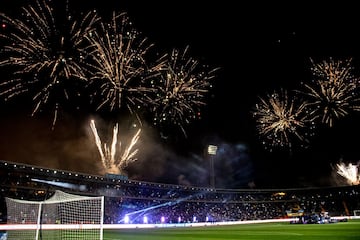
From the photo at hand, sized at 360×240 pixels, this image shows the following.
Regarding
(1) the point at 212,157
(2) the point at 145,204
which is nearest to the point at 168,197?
(2) the point at 145,204

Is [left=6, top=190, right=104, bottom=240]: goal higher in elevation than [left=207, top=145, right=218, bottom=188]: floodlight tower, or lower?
lower

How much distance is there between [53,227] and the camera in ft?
69.5

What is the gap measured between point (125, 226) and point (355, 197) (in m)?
43.9

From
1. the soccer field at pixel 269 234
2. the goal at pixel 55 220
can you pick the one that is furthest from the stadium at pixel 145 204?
the soccer field at pixel 269 234

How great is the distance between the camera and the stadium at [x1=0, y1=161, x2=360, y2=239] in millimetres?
21641

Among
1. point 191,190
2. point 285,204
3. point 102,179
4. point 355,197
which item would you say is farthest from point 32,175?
point 355,197

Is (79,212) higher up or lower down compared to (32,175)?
lower down

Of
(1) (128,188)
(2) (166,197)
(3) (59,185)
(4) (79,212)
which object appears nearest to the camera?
(4) (79,212)

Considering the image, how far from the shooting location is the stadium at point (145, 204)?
21641 millimetres

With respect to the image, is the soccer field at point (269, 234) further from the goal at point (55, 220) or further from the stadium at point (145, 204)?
the stadium at point (145, 204)

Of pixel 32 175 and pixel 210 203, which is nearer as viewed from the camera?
pixel 32 175

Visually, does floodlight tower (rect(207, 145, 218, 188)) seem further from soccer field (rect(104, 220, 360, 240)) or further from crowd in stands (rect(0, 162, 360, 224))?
soccer field (rect(104, 220, 360, 240))

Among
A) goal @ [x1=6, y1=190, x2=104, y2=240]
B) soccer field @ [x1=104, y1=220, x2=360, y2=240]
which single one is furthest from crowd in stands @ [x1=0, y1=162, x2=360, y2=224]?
goal @ [x1=6, y1=190, x2=104, y2=240]

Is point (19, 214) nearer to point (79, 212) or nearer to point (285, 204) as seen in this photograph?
point (79, 212)
